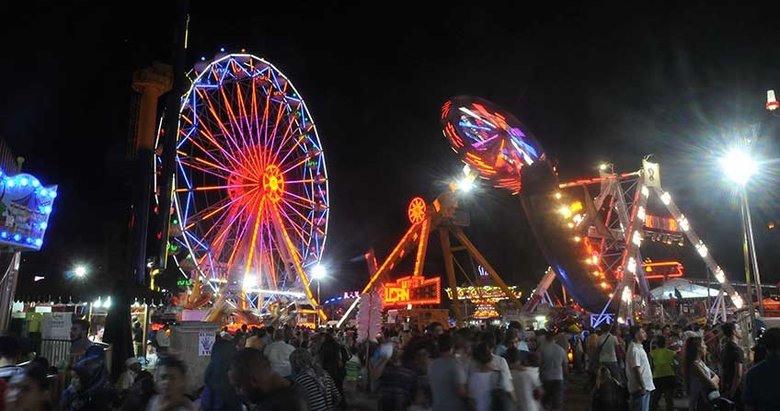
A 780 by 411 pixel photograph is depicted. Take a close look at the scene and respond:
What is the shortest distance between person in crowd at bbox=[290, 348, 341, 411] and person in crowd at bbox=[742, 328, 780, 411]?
3685mm

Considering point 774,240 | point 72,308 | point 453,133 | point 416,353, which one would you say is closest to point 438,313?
point 453,133

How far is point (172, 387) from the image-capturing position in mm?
3570

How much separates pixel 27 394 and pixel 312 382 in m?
2.27

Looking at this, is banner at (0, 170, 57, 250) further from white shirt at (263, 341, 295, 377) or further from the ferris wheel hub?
the ferris wheel hub

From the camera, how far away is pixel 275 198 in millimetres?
30062

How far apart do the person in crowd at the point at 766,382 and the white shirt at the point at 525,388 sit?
1.99m

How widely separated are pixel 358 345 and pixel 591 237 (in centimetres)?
1904

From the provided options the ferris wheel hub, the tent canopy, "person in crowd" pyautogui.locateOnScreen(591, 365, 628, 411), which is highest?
the ferris wheel hub

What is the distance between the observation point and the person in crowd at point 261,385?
315 centimetres

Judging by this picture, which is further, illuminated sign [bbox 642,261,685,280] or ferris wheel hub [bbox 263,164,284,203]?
illuminated sign [bbox 642,261,685,280]

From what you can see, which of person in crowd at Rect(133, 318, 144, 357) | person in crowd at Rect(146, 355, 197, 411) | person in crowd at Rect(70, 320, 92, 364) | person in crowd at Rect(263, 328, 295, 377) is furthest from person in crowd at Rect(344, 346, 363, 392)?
person in crowd at Rect(146, 355, 197, 411)

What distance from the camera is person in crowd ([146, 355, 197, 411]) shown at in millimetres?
3516

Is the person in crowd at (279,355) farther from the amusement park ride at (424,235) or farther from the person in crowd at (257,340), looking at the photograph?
the amusement park ride at (424,235)

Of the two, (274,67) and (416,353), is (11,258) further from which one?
(274,67)
